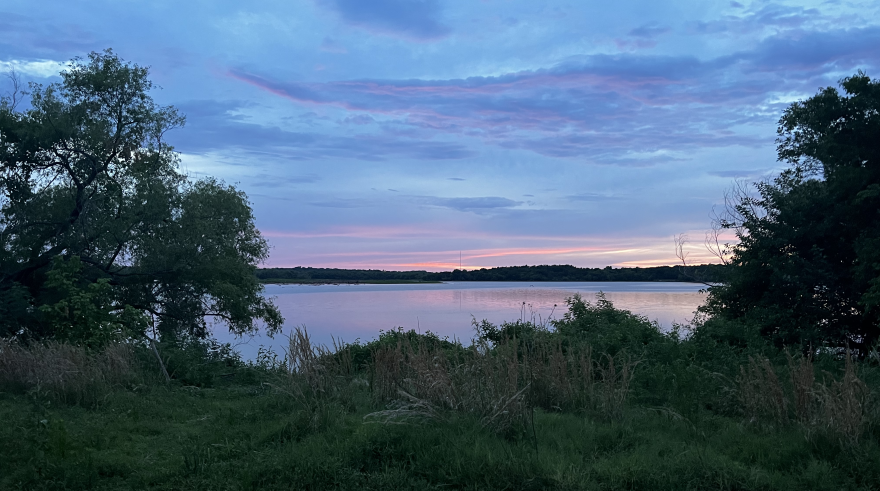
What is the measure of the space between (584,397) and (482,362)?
1.41m

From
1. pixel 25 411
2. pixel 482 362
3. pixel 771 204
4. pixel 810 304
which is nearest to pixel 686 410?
pixel 482 362

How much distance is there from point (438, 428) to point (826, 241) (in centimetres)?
1424

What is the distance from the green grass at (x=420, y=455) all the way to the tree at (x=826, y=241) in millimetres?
9773

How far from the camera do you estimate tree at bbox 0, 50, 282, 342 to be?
1952 centimetres

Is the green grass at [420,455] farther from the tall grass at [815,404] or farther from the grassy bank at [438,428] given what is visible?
the tall grass at [815,404]

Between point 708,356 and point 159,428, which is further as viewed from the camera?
point 708,356

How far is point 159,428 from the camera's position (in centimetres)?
743

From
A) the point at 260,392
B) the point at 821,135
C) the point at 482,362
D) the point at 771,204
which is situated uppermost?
the point at 821,135

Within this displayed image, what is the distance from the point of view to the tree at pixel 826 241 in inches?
570

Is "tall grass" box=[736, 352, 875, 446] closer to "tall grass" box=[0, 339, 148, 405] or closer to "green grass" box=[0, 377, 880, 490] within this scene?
"green grass" box=[0, 377, 880, 490]

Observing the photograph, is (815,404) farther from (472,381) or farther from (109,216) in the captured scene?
(109,216)

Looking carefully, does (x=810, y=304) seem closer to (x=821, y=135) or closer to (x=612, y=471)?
(x=821, y=135)

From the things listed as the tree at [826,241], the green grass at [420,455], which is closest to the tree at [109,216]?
the green grass at [420,455]

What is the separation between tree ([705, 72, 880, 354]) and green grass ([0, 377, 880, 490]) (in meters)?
9.77
